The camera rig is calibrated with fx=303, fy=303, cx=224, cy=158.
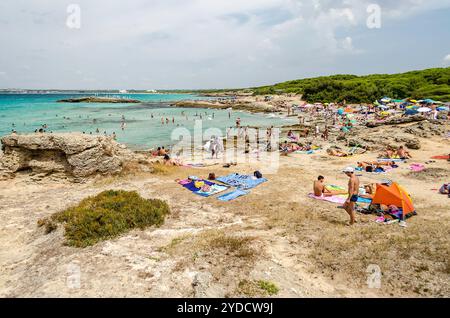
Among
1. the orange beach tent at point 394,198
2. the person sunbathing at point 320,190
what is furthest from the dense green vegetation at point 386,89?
the orange beach tent at point 394,198

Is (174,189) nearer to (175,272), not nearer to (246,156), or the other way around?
(175,272)

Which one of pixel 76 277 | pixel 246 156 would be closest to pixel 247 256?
pixel 76 277

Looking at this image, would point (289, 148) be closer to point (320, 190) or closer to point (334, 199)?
point (320, 190)

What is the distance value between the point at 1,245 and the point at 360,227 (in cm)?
992

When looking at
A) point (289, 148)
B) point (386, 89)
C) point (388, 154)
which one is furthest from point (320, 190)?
point (386, 89)

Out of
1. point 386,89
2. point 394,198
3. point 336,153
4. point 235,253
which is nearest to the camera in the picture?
point 235,253

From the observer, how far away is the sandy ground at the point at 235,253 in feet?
18.9

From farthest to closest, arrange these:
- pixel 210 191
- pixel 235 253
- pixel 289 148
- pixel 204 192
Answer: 1. pixel 289 148
2. pixel 210 191
3. pixel 204 192
4. pixel 235 253

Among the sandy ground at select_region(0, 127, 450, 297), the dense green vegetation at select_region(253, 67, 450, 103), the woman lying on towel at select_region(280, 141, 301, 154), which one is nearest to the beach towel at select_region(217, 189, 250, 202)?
the sandy ground at select_region(0, 127, 450, 297)

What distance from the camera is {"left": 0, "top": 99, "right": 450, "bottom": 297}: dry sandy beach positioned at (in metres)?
5.75

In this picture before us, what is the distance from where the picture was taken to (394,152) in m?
19.3

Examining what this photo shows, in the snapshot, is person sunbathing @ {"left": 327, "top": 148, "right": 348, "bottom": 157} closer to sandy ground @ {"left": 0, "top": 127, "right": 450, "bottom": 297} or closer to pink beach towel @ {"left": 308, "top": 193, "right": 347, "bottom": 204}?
sandy ground @ {"left": 0, "top": 127, "right": 450, "bottom": 297}

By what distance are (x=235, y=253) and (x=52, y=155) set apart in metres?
11.0

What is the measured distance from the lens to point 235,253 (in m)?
6.97
